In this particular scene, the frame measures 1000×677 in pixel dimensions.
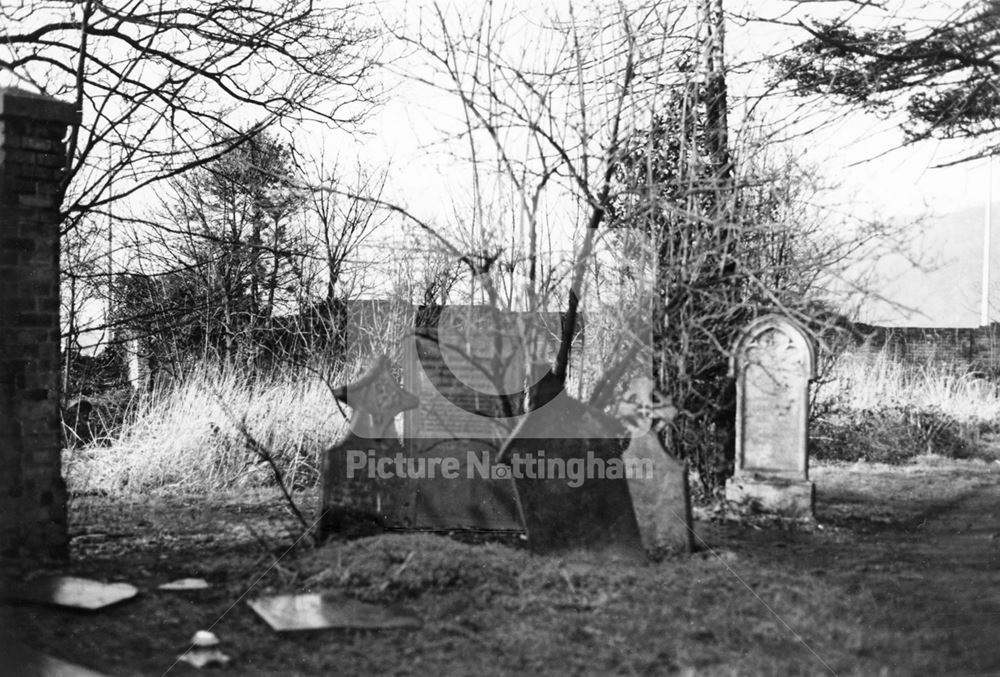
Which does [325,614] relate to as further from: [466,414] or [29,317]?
[466,414]

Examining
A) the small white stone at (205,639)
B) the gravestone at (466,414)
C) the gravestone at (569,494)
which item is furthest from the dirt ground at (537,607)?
the gravestone at (466,414)

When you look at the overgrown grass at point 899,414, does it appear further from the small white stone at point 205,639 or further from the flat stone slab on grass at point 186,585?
the small white stone at point 205,639

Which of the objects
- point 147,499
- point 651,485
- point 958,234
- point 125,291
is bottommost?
point 147,499

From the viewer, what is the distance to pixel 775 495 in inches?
347

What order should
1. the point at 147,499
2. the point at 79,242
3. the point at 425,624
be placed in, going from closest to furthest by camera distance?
the point at 425,624, the point at 147,499, the point at 79,242

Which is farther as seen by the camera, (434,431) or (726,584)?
(434,431)

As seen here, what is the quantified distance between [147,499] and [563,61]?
5.73 m

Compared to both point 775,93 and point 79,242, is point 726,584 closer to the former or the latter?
point 775,93

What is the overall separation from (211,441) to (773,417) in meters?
5.83

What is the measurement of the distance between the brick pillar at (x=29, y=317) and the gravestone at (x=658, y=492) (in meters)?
4.07

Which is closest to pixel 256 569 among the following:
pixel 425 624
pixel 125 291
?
pixel 425 624

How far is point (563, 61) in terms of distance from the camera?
282 inches

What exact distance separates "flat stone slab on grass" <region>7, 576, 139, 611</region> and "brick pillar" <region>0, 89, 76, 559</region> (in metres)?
0.65

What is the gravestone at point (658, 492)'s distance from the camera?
21.9ft
